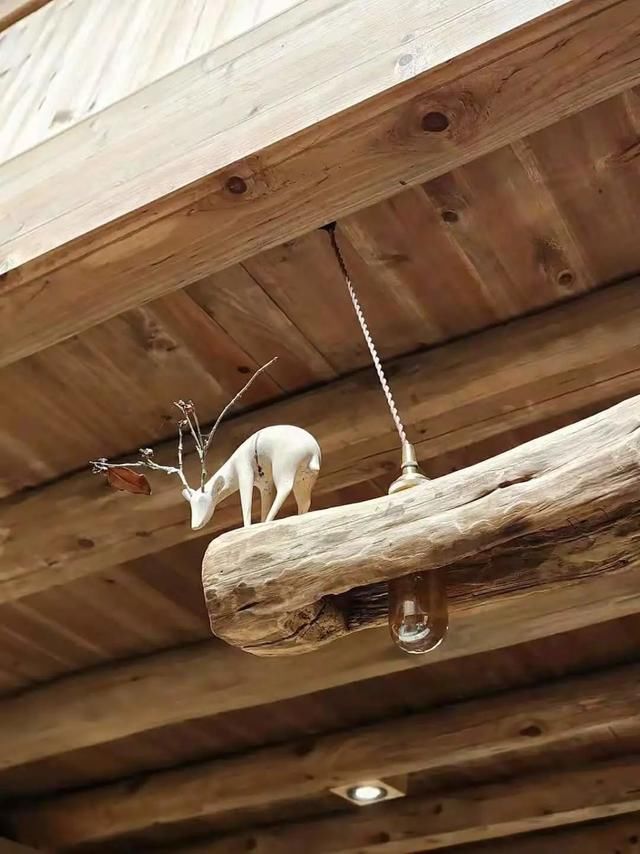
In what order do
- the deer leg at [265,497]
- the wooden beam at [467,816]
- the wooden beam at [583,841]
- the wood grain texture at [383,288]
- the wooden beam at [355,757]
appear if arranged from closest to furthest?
the deer leg at [265,497]
the wood grain texture at [383,288]
the wooden beam at [355,757]
the wooden beam at [467,816]
the wooden beam at [583,841]

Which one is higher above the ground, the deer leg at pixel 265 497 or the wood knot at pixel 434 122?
the wood knot at pixel 434 122

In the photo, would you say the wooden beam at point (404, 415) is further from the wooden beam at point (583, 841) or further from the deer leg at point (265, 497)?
the wooden beam at point (583, 841)

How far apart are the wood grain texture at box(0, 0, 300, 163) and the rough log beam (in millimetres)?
707

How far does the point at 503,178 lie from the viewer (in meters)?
1.31

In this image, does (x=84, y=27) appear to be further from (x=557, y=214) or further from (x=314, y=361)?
(x=557, y=214)

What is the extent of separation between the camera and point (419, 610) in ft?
2.94

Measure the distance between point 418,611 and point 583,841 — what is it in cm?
234

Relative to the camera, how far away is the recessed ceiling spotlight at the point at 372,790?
8.57ft

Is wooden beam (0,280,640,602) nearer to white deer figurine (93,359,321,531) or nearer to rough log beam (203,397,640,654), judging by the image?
white deer figurine (93,359,321,531)

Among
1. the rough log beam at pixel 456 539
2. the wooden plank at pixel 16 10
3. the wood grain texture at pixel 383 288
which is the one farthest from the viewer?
the wooden plank at pixel 16 10

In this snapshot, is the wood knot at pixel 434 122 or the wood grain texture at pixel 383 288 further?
the wood grain texture at pixel 383 288

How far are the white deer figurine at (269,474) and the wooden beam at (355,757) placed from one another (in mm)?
1530

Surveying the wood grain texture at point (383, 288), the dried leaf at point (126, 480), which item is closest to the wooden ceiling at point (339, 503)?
the wood grain texture at point (383, 288)

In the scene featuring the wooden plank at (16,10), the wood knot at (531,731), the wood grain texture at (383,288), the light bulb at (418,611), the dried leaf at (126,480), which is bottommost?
the light bulb at (418,611)
